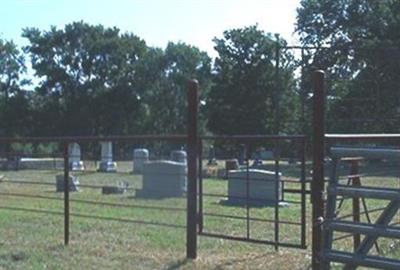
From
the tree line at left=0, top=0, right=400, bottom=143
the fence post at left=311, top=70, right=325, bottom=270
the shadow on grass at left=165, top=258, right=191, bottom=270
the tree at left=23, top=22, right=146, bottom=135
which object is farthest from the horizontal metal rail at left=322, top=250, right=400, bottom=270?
the tree at left=23, top=22, right=146, bottom=135

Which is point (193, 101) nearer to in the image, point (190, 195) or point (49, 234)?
point (190, 195)

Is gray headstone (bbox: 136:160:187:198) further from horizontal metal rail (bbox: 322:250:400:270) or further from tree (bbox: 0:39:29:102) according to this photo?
tree (bbox: 0:39:29:102)

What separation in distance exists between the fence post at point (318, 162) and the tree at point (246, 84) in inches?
2695

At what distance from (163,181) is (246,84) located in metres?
66.5

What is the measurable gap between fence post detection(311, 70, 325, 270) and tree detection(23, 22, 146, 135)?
82.8 meters

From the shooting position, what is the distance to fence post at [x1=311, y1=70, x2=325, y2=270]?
314 inches

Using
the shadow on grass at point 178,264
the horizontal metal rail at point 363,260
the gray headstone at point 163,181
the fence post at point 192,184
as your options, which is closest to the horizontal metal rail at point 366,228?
the horizontal metal rail at point 363,260

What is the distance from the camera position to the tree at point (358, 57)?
42812mm

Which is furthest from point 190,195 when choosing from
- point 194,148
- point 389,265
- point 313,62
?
point 313,62

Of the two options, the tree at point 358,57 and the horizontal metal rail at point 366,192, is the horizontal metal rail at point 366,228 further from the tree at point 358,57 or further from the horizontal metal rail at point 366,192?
the tree at point 358,57

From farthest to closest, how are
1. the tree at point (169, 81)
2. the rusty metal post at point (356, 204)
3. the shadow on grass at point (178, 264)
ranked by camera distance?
the tree at point (169, 81) → the rusty metal post at point (356, 204) → the shadow on grass at point (178, 264)

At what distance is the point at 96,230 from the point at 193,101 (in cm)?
407

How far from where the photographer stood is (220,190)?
24.8 meters

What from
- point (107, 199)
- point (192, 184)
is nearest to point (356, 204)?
point (192, 184)
